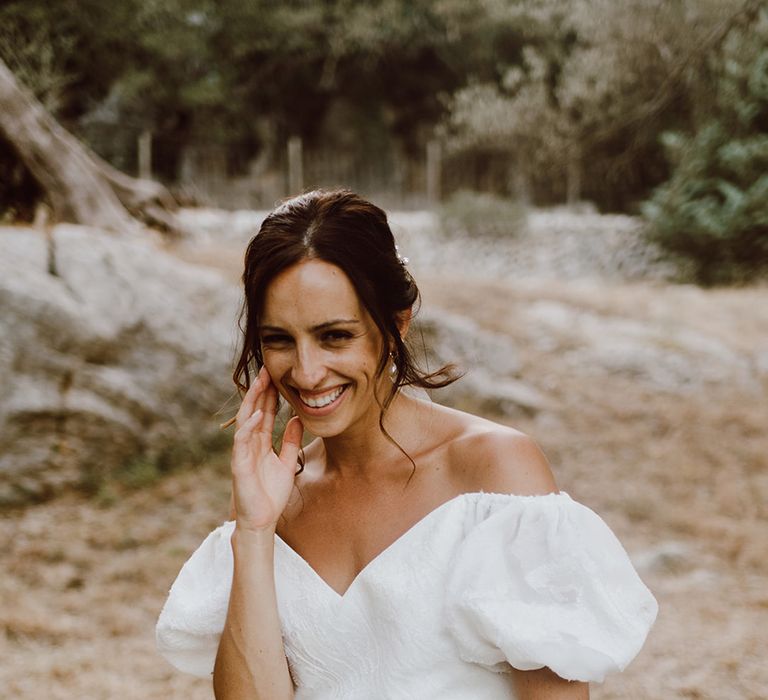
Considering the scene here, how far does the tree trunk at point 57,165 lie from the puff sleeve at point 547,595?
613 centimetres

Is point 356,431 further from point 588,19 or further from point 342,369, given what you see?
point 588,19

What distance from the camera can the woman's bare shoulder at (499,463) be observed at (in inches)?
71.6

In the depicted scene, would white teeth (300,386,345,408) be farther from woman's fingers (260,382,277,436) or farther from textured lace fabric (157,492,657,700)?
textured lace fabric (157,492,657,700)

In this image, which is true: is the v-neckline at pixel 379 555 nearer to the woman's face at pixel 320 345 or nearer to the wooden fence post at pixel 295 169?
the woman's face at pixel 320 345

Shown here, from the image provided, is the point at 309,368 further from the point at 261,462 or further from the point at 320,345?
the point at 261,462

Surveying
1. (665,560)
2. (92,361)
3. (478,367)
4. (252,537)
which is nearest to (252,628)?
(252,537)

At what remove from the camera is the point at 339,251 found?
184cm

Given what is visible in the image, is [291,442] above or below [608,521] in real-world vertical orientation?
above

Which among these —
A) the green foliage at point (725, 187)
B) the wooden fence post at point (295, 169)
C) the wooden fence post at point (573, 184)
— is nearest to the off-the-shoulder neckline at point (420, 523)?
the green foliage at point (725, 187)

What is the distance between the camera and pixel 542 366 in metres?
7.60

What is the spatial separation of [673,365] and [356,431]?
6.30 metres

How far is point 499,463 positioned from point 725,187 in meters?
12.1

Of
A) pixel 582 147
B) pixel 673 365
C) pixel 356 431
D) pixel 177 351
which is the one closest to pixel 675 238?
pixel 582 147

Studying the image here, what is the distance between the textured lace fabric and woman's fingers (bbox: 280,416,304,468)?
9.0 inches
